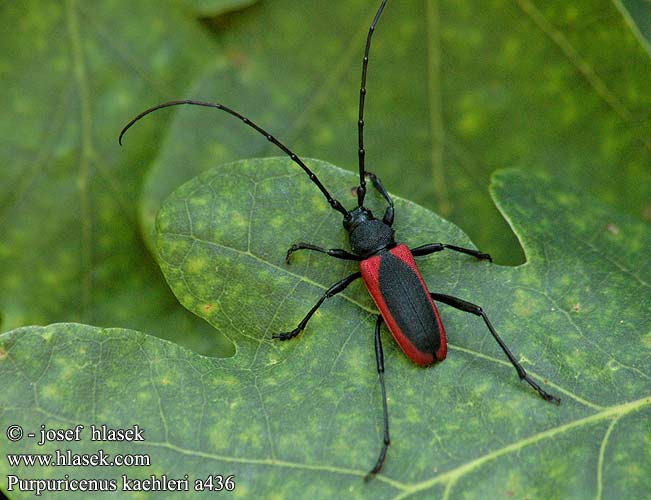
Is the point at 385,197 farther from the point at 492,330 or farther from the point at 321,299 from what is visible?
the point at 492,330

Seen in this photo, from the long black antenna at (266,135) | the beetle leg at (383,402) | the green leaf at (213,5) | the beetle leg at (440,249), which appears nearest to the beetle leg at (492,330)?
the beetle leg at (440,249)

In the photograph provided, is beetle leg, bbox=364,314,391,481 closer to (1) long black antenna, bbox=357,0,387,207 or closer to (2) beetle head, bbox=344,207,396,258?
(2) beetle head, bbox=344,207,396,258

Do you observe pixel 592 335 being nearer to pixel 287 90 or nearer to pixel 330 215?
pixel 330 215

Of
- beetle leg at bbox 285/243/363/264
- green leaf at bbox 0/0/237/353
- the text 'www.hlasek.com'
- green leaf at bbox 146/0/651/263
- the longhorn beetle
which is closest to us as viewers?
the text 'www.hlasek.com'

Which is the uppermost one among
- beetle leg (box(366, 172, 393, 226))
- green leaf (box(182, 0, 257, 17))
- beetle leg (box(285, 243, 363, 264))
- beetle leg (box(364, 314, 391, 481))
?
green leaf (box(182, 0, 257, 17))

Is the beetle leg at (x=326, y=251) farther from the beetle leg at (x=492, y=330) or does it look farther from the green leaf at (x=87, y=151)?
the green leaf at (x=87, y=151)

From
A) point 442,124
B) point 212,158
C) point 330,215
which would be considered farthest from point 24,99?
point 442,124

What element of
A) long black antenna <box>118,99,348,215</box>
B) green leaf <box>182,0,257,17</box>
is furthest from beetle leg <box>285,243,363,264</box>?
green leaf <box>182,0,257,17</box>

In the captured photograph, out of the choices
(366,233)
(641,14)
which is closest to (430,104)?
(366,233)
